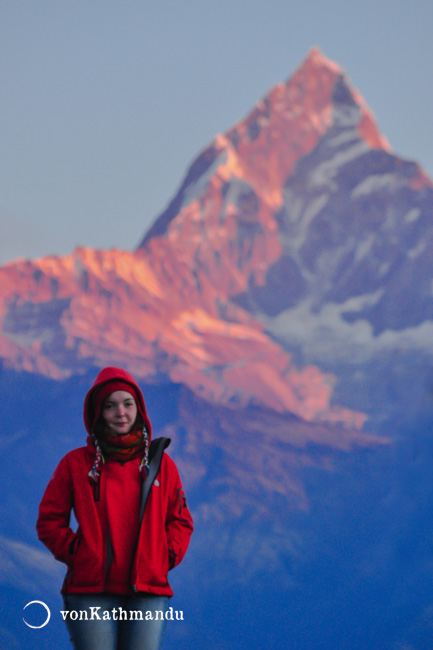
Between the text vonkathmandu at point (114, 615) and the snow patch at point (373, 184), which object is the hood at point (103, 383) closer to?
the text vonkathmandu at point (114, 615)

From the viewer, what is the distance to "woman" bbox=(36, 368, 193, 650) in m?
1.23

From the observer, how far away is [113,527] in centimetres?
128

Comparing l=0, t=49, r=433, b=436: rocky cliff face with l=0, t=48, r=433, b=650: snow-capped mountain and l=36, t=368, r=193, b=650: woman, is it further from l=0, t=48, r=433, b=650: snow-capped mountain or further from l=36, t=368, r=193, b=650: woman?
l=36, t=368, r=193, b=650: woman

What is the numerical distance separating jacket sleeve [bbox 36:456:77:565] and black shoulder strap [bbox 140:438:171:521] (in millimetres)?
128

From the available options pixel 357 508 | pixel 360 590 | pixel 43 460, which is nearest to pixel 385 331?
pixel 357 508

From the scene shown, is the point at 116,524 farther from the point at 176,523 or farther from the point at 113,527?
the point at 176,523

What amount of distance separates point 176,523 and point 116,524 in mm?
117

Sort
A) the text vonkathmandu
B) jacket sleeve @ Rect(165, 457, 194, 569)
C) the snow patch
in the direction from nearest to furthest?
the text vonkathmandu < jacket sleeve @ Rect(165, 457, 194, 569) < the snow patch

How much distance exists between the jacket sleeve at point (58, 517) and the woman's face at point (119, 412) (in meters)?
0.10

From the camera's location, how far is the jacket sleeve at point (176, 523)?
1.33 m

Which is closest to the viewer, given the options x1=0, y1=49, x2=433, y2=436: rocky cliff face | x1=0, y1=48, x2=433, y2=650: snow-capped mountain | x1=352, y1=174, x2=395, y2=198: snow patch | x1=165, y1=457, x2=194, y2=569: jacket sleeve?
x1=165, y1=457, x2=194, y2=569: jacket sleeve

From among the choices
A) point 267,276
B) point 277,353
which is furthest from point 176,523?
point 267,276

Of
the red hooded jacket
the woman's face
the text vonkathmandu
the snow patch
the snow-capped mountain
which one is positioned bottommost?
the text vonkathmandu

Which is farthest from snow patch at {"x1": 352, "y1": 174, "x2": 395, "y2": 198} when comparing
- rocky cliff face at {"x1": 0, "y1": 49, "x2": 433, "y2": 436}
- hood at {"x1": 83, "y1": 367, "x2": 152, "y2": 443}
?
hood at {"x1": 83, "y1": 367, "x2": 152, "y2": 443}
